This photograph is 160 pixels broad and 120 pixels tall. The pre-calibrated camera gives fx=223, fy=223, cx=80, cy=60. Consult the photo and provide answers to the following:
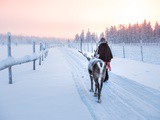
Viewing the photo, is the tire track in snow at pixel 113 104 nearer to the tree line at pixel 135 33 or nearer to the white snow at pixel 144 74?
the white snow at pixel 144 74

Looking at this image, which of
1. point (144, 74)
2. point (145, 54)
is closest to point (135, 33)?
point (145, 54)

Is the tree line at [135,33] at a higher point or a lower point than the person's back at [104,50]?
higher

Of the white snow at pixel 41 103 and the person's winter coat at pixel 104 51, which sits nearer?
the white snow at pixel 41 103

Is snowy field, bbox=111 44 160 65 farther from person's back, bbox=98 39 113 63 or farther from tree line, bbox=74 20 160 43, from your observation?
tree line, bbox=74 20 160 43

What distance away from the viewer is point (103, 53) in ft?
34.0

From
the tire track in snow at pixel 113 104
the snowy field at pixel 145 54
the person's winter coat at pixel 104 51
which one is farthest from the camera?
the snowy field at pixel 145 54

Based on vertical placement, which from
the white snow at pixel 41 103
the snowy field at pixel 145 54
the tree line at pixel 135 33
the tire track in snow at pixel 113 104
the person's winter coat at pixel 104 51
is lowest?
the tire track in snow at pixel 113 104

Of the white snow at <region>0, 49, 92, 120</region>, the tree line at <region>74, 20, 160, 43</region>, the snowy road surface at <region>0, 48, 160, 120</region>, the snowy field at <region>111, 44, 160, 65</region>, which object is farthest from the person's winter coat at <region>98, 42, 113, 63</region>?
the tree line at <region>74, 20, 160, 43</region>

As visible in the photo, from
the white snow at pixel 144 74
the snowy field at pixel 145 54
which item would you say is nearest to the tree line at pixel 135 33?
the snowy field at pixel 145 54

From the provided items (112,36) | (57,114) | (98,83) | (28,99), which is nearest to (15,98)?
(28,99)

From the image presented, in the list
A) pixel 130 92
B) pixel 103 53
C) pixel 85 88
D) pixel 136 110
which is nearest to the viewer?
pixel 136 110

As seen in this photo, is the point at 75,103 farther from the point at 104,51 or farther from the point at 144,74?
the point at 144,74

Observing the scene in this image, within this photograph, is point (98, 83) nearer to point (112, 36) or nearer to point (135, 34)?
point (135, 34)

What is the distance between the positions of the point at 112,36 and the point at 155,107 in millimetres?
124524
